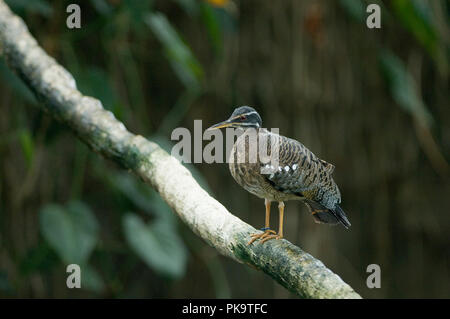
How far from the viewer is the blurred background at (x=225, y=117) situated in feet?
7.70

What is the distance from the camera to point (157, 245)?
7.19ft

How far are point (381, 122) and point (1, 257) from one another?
1942mm

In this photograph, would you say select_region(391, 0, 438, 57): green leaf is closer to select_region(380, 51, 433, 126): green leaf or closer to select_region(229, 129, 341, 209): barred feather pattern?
select_region(380, 51, 433, 126): green leaf

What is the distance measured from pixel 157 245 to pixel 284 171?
131cm

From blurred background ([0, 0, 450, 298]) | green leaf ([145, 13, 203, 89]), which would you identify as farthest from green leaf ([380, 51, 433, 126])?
green leaf ([145, 13, 203, 89])

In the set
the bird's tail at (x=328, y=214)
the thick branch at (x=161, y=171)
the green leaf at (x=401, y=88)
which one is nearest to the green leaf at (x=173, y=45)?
the thick branch at (x=161, y=171)

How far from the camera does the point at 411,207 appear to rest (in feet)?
9.62

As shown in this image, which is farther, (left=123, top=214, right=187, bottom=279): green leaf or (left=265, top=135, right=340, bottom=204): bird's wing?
(left=123, top=214, right=187, bottom=279): green leaf

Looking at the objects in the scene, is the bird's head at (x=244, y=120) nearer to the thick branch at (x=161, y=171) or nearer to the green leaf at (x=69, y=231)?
the thick branch at (x=161, y=171)

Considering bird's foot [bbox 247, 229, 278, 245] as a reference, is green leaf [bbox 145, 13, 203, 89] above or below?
above

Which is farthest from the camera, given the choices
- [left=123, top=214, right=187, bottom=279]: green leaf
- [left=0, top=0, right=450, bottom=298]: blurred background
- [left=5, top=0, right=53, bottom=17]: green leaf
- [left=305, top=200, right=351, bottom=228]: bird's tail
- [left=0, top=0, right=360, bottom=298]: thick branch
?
[left=0, top=0, right=450, bottom=298]: blurred background

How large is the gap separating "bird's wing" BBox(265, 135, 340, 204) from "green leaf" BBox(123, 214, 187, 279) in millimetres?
1167

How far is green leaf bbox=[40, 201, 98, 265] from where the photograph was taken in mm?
2029

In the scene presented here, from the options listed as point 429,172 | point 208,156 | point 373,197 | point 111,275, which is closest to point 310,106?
point 373,197
